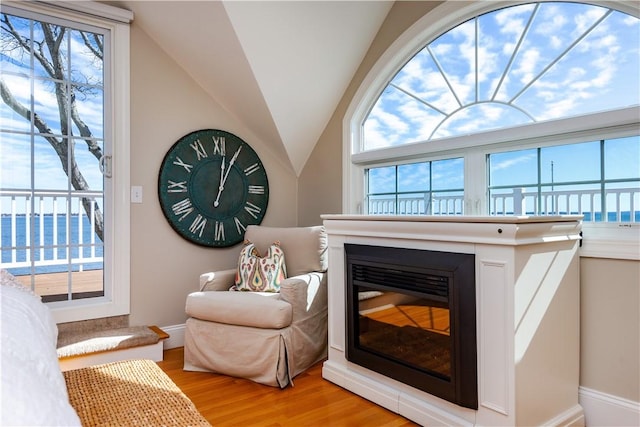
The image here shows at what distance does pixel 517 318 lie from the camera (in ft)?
5.40

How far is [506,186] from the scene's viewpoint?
2309 millimetres

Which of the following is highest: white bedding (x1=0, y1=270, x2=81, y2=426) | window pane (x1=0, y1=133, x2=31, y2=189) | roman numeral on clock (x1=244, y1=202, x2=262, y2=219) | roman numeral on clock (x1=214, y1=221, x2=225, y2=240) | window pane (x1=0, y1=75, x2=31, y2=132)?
window pane (x1=0, y1=75, x2=31, y2=132)

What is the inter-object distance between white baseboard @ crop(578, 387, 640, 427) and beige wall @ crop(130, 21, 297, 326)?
2.58 m

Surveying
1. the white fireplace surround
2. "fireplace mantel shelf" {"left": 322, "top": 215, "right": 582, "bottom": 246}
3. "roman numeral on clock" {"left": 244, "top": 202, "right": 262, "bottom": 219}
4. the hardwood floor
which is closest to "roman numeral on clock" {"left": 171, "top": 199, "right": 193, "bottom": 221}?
"roman numeral on clock" {"left": 244, "top": 202, "right": 262, "bottom": 219}

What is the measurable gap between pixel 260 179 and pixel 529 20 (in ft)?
7.35

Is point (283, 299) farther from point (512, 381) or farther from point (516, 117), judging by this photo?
point (516, 117)

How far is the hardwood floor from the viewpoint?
6.54 ft

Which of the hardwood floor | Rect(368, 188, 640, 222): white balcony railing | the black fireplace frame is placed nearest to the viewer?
the black fireplace frame

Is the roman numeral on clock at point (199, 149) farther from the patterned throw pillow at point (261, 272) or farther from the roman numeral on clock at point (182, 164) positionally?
the patterned throw pillow at point (261, 272)

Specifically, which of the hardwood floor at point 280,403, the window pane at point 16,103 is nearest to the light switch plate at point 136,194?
the window pane at point 16,103

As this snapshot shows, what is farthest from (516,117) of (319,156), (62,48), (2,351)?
(62,48)

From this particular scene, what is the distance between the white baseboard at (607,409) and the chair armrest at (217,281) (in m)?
2.12

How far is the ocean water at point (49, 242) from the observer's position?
102 inches

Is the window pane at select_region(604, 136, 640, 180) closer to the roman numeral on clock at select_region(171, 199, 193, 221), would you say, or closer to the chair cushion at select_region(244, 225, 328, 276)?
the chair cushion at select_region(244, 225, 328, 276)
